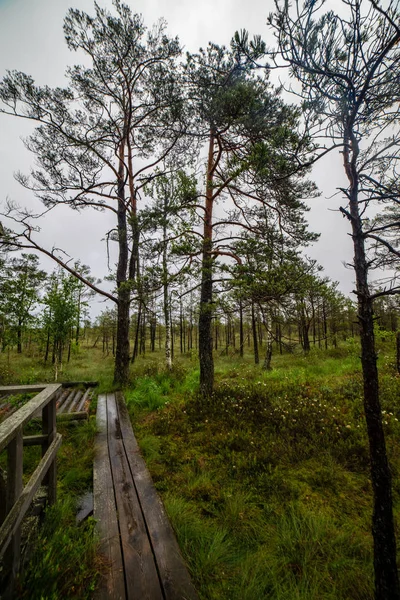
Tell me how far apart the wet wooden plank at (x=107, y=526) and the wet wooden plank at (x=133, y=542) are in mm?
62

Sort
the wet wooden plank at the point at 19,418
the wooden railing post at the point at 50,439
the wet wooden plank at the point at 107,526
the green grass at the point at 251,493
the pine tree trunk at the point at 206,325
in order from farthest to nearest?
the pine tree trunk at the point at 206,325, the wooden railing post at the point at 50,439, the green grass at the point at 251,493, the wet wooden plank at the point at 107,526, the wet wooden plank at the point at 19,418

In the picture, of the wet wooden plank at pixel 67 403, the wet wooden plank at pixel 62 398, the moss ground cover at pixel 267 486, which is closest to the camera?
the moss ground cover at pixel 267 486

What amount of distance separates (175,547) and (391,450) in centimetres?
527

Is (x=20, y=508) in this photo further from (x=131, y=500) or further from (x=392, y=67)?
(x=392, y=67)

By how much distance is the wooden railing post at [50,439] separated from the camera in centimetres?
313

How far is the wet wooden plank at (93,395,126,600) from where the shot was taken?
2.15m

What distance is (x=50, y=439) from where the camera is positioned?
3.15 meters

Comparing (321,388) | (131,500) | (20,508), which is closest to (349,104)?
(20,508)

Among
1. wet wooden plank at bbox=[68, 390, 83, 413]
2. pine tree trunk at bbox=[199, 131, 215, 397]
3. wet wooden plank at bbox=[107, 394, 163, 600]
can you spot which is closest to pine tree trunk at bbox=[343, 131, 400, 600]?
wet wooden plank at bbox=[107, 394, 163, 600]

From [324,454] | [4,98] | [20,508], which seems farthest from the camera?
[4,98]

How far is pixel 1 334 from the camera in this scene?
54.7 feet

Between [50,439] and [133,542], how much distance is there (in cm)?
165

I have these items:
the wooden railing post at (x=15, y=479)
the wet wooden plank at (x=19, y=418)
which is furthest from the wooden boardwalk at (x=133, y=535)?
the wet wooden plank at (x=19, y=418)

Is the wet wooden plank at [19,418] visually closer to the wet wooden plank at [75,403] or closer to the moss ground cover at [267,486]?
the moss ground cover at [267,486]
